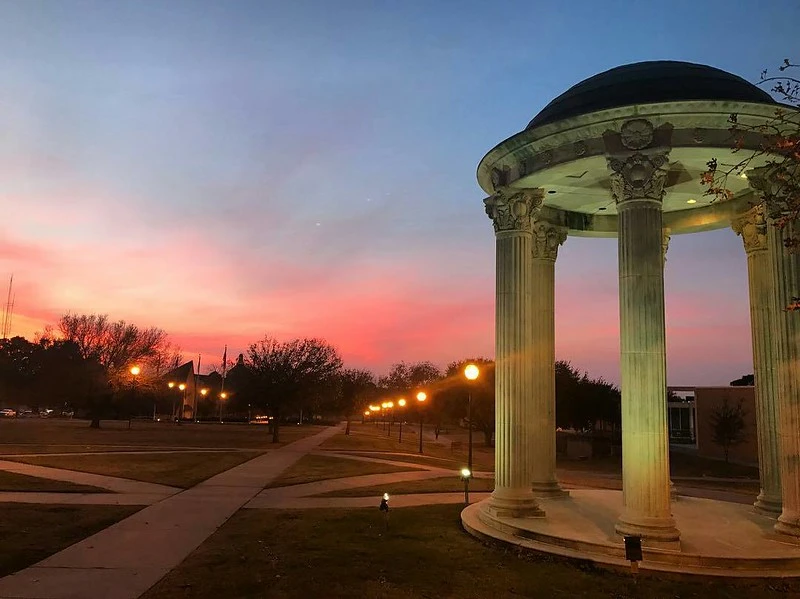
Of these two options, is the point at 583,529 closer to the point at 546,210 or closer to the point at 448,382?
the point at 546,210

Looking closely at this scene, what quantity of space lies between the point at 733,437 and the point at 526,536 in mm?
39056

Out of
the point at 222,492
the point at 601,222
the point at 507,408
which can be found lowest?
the point at 222,492

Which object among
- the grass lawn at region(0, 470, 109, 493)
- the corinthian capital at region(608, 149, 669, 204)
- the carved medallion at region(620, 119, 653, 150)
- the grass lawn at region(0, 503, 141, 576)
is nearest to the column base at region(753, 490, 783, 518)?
the corinthian capital at region(608, 149, 669, 204)

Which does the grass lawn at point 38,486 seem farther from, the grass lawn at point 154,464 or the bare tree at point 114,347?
the bare tree at point 114,347

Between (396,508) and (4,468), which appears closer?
(396,508)

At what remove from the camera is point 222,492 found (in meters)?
19.1

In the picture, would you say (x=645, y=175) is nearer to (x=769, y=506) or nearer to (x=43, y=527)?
(x=769, y=506)

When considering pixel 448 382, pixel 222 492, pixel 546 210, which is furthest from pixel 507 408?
pixel 448 382

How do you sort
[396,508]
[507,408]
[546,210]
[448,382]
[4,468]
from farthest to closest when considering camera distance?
[448,382] < [4,468] < [546,210] < [396,508] < [507,408]

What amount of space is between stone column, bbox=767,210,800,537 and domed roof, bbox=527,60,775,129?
9.93 feet

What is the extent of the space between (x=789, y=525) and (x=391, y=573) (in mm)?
7704

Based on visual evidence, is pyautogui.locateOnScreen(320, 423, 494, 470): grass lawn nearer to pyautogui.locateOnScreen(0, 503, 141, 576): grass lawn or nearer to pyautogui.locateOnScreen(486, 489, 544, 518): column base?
pyautogui.locateOnScreen(486, 489, 544, 518): column base

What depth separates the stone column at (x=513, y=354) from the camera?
1356 cm

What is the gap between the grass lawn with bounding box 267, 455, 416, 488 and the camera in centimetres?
2267
